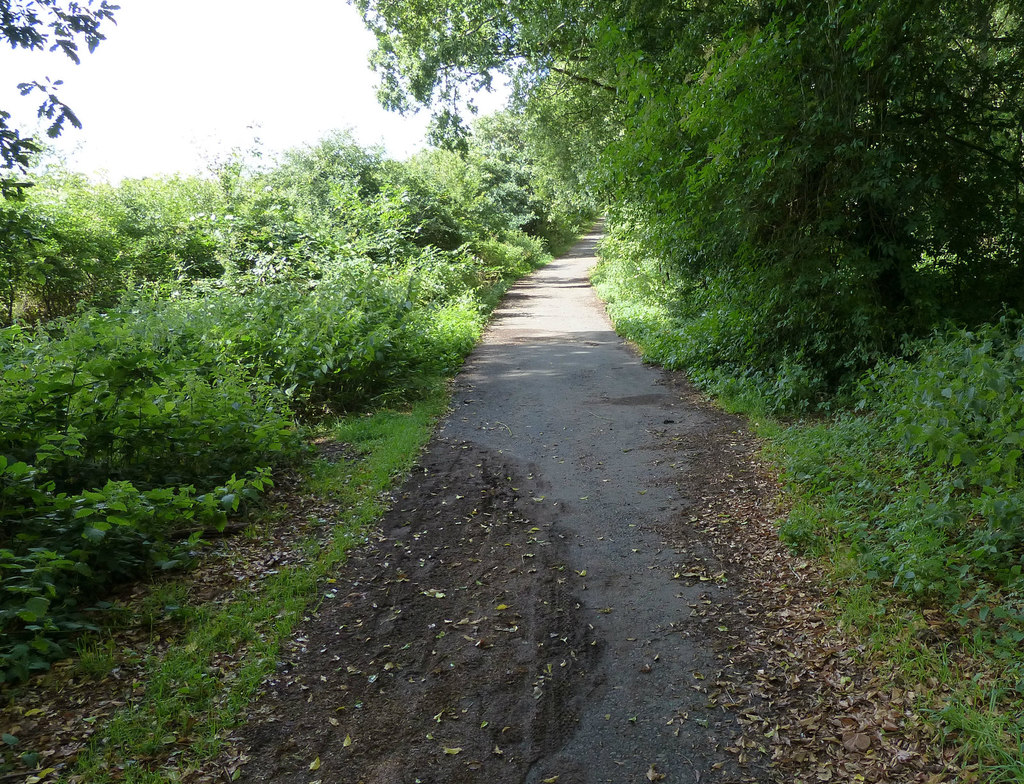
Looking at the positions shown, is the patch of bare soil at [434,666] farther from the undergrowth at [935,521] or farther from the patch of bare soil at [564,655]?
the undergrowth at [935,521]

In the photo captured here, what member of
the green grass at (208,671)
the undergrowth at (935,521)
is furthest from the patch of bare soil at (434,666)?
the undergrowth at (935,521)

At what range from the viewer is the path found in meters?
3.17

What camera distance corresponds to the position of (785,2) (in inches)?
298

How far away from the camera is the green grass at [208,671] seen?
3.17 m

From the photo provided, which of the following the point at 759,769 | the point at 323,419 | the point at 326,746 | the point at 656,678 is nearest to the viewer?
the point at 759,769

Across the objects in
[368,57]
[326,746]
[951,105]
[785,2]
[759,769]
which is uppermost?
A: [368,57]

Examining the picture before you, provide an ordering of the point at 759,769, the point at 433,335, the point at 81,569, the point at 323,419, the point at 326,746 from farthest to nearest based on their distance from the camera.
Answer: the point at 433,335, the point at 323,419, the point at 81,569, the point at 326,746, the point at 759,769

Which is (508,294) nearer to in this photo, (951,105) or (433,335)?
(433,335)

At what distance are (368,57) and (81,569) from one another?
16.4 m

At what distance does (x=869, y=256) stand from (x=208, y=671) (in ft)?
24.9

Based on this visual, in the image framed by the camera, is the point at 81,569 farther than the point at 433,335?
No

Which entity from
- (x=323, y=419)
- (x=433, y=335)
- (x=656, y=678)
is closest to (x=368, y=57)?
(x=433, y=335)

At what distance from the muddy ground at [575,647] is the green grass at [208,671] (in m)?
0.16

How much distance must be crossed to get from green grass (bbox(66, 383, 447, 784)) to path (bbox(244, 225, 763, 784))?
0.18 m
